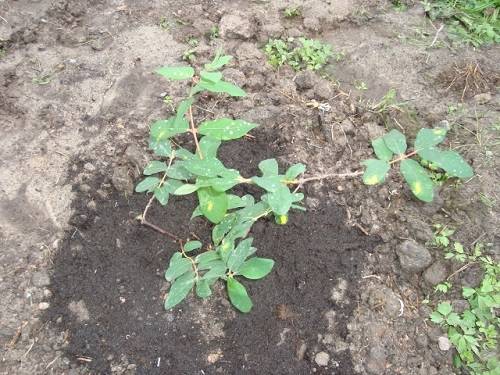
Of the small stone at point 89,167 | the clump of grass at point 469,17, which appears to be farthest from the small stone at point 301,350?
the clump of grass at point 469,17

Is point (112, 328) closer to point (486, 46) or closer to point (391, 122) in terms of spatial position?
point (391, 122)

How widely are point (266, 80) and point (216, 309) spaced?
1.19 meters

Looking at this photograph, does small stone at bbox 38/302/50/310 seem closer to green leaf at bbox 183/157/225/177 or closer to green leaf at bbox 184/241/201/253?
green leaf at bbox 184/241/201/253

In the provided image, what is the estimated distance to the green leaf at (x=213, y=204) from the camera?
1566 millimetres

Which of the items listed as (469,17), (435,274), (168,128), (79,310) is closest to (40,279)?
(79,310)

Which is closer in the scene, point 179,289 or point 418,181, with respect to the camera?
point 418,181

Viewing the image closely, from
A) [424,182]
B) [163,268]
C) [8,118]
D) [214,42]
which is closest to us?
[424,182]

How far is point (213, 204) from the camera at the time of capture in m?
1.57

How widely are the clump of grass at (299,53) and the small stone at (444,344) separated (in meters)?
1.43

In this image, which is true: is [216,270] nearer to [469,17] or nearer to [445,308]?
[445,308]

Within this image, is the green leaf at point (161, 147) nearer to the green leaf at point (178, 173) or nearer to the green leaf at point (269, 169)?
the green leaf at point (178, 173)

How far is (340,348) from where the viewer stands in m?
1.70

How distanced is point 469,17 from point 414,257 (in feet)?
5.51

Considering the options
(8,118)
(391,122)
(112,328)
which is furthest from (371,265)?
(8,118)
